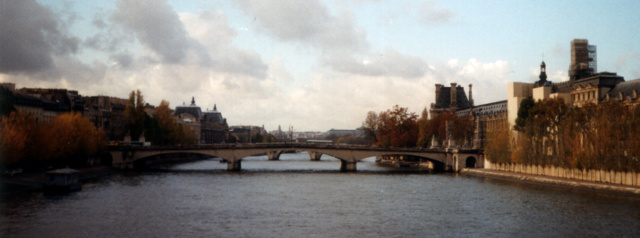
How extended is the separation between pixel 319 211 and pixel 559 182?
27.6m

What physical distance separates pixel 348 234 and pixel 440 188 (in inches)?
1163

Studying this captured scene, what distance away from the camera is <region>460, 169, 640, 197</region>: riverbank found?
58875 mm

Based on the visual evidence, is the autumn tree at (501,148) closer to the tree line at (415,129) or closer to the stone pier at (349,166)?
the stone pier at (349,166)

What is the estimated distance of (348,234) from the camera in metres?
42.9

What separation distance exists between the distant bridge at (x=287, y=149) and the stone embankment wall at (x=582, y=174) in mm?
13733

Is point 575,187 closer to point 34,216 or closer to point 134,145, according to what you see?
point 34,216

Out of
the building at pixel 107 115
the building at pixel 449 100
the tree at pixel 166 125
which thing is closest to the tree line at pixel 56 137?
the tree at pixel 166 125

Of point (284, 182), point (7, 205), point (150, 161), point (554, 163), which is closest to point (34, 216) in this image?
point (7, 205)

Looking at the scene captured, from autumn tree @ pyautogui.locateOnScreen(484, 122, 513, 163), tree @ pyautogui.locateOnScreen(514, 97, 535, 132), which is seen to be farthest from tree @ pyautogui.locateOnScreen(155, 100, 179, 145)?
tree @ pyautogui.locateOnScreen(514, 97, 535, 132)

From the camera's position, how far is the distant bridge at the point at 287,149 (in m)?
101

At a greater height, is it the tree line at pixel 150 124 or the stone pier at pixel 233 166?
the tree line at pixel 150 124

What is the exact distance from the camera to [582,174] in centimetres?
6850

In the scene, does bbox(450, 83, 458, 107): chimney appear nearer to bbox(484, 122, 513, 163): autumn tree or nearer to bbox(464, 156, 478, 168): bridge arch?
bbox(464, 156, 478, 168): bridge arch

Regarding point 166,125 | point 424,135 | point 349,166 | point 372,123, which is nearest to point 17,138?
point 349,166
